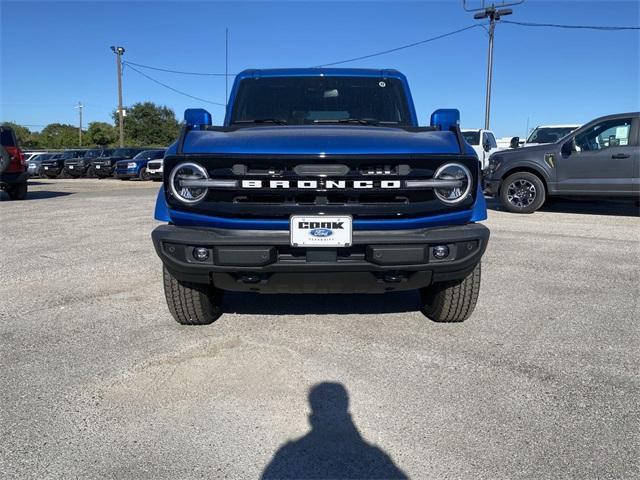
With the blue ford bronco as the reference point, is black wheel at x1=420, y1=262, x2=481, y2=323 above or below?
below

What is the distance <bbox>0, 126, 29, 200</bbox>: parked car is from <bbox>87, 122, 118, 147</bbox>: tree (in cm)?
5682

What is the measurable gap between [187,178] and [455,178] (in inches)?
60.2

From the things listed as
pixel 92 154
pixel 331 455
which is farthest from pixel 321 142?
pixel 92 154

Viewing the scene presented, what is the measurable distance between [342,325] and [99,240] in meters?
4.88

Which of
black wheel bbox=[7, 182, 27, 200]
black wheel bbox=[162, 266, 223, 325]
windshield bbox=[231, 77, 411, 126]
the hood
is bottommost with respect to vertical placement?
black wheel bbox=[162, 266, 223, 325]

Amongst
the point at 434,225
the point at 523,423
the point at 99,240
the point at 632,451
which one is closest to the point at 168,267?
the point at 434,225

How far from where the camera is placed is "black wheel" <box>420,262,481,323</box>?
3.56 metres

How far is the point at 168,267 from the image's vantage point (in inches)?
120

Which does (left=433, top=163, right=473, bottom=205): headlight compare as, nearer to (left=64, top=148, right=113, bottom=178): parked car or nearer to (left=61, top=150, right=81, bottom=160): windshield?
(left=64, top=148, right=113, bottom=178): parked car

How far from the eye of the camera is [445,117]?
390 cm

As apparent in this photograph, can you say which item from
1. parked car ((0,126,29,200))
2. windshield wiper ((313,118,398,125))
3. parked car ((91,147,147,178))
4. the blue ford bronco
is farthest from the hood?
parked car ((91,147,147,178))

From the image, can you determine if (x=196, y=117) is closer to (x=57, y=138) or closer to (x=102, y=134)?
(x=102, y=134)

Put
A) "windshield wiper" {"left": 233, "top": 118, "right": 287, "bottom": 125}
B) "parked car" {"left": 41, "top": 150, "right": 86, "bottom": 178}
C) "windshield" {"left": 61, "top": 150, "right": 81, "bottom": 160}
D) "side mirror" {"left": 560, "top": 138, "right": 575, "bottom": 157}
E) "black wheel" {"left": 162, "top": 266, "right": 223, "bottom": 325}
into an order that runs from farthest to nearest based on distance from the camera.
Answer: "windshield" {"left": 61, "top": 150, "right": 81, "bottom": 160} → "parked car" {"left": 41, "top": 150, "right": 86, "bottom": 178} → "side mirror" {"left": 560, "top": 138, "right": 575, "bottom": 157} → "windshield wiper" {"left": 233, "top": 118, "right": 287, "bottom": 125} → "black wheel" {"left": 162, "top": 266, "right": 223, "bottom": 325}

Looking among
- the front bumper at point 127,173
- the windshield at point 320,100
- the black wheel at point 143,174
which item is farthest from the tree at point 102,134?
the windshield at point 320,100
